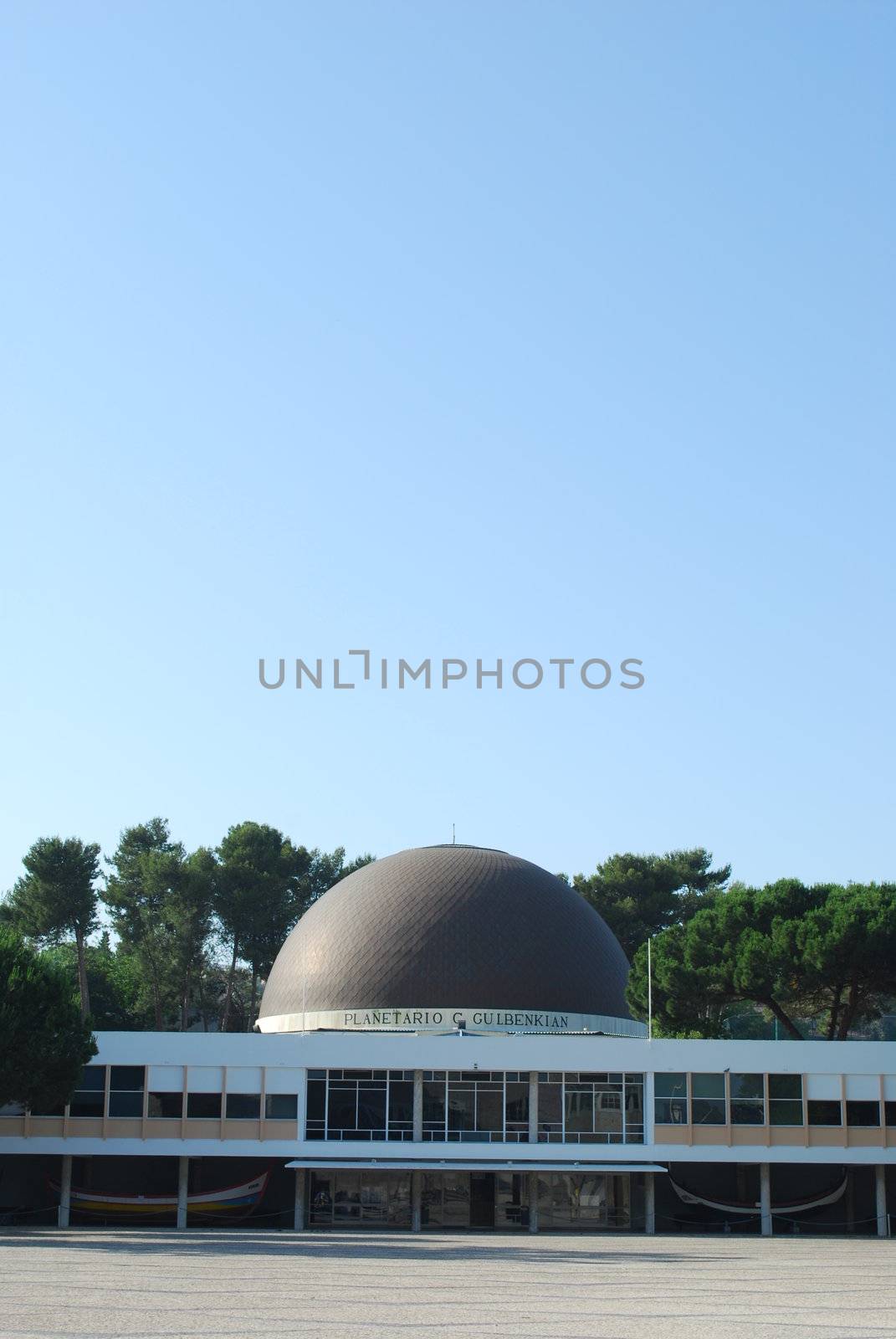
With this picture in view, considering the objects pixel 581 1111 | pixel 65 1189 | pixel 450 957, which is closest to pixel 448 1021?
pixel 450 957

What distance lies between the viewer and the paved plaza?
18156 mm

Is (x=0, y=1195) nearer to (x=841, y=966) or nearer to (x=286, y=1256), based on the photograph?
(x=286, y=1256)

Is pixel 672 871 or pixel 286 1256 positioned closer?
pixel 286 1256

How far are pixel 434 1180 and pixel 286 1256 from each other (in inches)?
503

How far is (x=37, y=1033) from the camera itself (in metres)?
37.6

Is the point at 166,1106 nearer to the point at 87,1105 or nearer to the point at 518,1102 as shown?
the point at 87,1105

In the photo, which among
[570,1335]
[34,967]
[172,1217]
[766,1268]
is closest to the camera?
[570,1335]

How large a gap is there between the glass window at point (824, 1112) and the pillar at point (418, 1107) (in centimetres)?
1024

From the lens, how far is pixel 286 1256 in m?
29.2

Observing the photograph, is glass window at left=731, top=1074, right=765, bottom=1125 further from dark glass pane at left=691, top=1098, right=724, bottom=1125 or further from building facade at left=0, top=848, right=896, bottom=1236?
dark glass pane at left=691, top=1098, right=724, bottom=1125

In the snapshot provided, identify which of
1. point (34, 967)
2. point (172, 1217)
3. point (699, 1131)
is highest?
point (34, 967)

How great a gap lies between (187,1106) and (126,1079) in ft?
5.99

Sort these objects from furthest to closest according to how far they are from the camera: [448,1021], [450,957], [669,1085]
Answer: [450,957] < [448,1021] < [669,1085]

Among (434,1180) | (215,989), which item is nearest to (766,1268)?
(434,1180)
